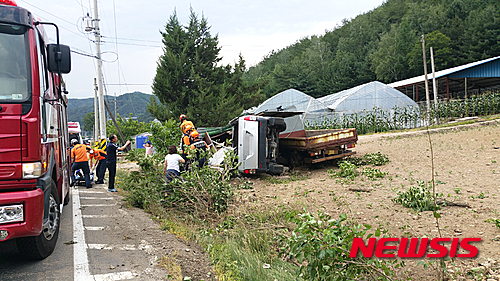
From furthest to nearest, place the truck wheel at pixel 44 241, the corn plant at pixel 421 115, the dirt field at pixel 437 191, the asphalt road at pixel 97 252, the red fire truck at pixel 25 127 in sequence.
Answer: the corn plant at pixel 421 115 < the dirt field at pixel 437 191 < the truck wheel at pixel 44 241 < the asphalt road at pixel 97 252 < the red fire truck at pixel 25 127

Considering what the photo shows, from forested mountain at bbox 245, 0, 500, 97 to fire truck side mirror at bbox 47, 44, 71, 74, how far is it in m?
23.7

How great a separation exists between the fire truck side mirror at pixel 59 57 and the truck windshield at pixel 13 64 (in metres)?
0.32

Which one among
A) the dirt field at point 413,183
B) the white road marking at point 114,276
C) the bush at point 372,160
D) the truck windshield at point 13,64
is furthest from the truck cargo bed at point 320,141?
the truck windshield at point 13,64

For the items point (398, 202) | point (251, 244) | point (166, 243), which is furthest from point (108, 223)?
point (398, 202)

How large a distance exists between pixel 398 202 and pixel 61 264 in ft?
18.5

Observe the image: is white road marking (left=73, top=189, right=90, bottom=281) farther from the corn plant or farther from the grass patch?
the corn plant

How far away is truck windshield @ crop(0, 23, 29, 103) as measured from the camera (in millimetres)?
3828

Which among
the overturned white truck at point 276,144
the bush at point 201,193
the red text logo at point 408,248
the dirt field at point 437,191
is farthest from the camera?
the overturned white truck at point 276,144

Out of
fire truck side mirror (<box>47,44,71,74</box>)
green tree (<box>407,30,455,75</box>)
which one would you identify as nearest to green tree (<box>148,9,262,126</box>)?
fire truck side mirror (<box>47,44,71,74</box>)

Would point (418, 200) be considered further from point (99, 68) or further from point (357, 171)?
point (99, 68)

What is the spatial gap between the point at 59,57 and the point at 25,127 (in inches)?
42.5

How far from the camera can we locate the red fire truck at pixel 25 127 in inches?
143

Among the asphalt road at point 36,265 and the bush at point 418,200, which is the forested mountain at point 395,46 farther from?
the asphalt road at point 36,265

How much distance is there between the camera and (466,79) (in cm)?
3347
